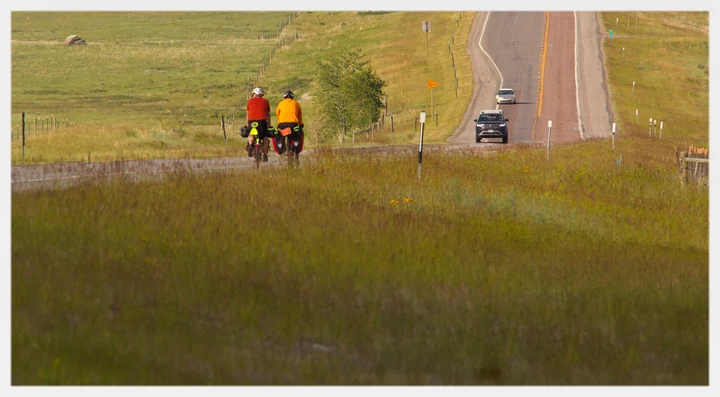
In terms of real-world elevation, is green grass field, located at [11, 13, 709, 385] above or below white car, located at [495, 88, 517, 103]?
below

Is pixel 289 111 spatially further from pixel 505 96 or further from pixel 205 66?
pixel 205 66

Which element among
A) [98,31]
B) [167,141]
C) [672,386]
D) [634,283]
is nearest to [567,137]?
[167,141]

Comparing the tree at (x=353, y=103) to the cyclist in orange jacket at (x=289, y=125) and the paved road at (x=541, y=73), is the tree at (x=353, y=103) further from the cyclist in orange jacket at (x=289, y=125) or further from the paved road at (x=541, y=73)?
the cyclist in orange jacket at (x=289, y=125)

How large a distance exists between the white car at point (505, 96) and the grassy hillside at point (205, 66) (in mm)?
3122

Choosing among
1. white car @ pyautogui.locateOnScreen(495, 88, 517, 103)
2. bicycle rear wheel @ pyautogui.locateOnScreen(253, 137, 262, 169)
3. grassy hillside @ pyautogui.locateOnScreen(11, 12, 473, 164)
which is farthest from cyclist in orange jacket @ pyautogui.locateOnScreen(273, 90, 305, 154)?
white car @ pyautogui.locateOnScreen(495, 88, 517, 103)

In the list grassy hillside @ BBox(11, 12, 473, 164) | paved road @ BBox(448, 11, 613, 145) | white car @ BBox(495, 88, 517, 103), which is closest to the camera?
paved road @ BBox(448, 11, 613, 145)

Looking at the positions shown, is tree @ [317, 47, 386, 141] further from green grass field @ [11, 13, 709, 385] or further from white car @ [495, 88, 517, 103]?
green grass field @ [11, 13, 709, 385]

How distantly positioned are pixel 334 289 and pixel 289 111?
10542mm

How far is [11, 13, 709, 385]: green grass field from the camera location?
1073cm

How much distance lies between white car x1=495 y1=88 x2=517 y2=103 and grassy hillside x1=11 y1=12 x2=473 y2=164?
3.12m

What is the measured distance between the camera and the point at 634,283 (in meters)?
16.3

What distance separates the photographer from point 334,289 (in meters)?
13.5

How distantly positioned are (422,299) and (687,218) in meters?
14.4

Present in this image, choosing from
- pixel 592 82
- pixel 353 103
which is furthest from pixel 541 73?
pixel 353 103
